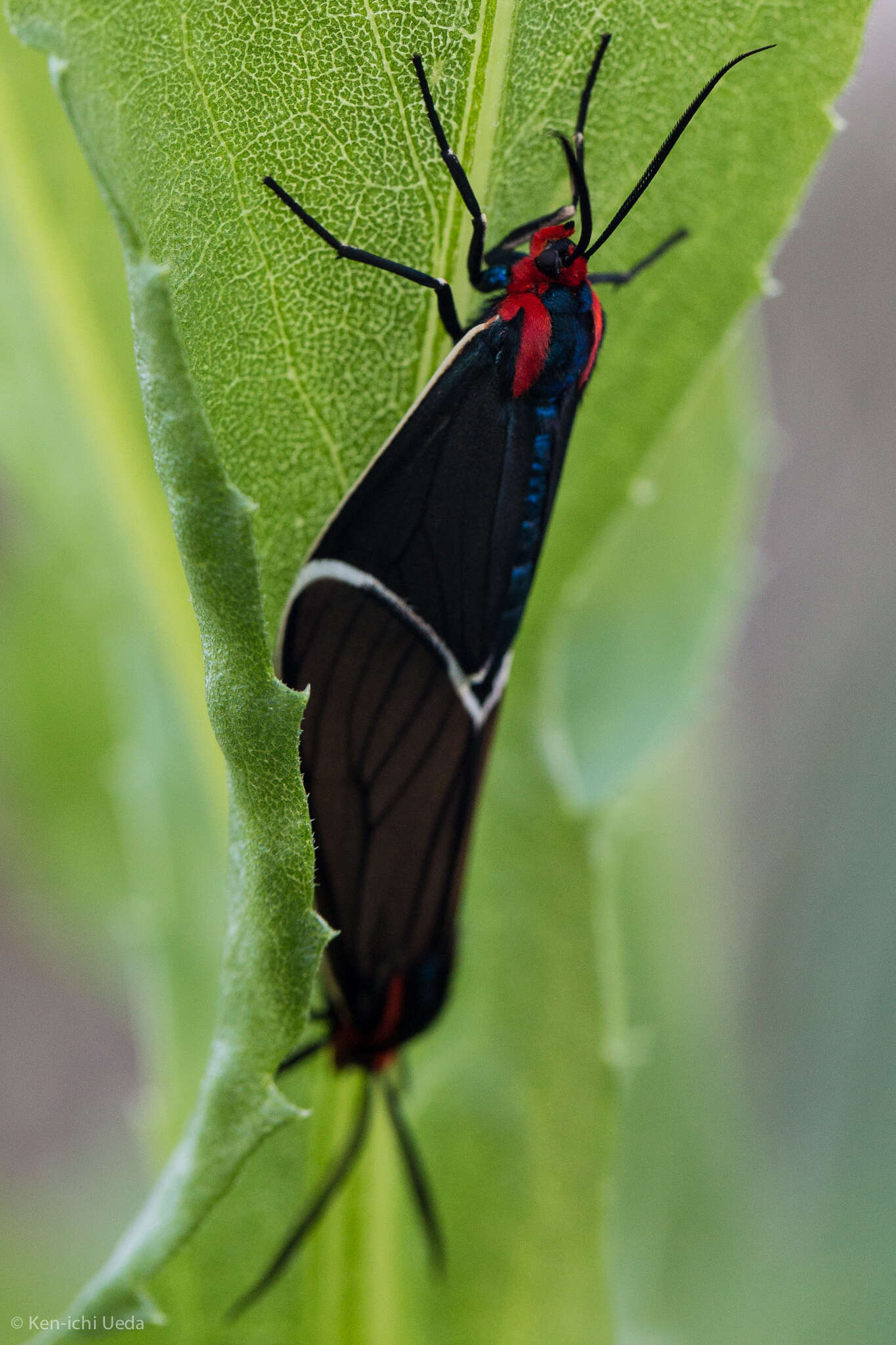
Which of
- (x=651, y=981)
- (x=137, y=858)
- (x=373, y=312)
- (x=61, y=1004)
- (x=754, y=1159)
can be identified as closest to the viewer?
(x=373, y=312)

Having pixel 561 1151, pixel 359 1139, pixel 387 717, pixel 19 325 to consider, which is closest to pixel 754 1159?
pixel 561 1151

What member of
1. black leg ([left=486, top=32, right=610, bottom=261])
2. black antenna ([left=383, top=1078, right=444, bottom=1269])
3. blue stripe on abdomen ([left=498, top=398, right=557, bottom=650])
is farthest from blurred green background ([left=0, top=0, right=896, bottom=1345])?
black leg ([left=486, top=32, right=610, bottom=261])

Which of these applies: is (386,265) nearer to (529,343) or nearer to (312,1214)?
(529,343)

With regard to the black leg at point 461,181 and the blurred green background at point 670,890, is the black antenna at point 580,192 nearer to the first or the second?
the black leg at point 461,181

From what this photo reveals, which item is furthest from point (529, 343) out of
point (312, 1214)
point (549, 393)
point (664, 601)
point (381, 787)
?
point (312, 1214)

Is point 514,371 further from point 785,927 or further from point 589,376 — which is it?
point 785,927

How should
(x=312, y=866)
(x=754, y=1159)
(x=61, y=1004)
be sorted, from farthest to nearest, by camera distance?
(x=61, y=1004) < (x=754, y=1159) < (x=312, y=866)

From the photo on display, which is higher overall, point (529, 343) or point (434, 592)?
point (529, 343)
